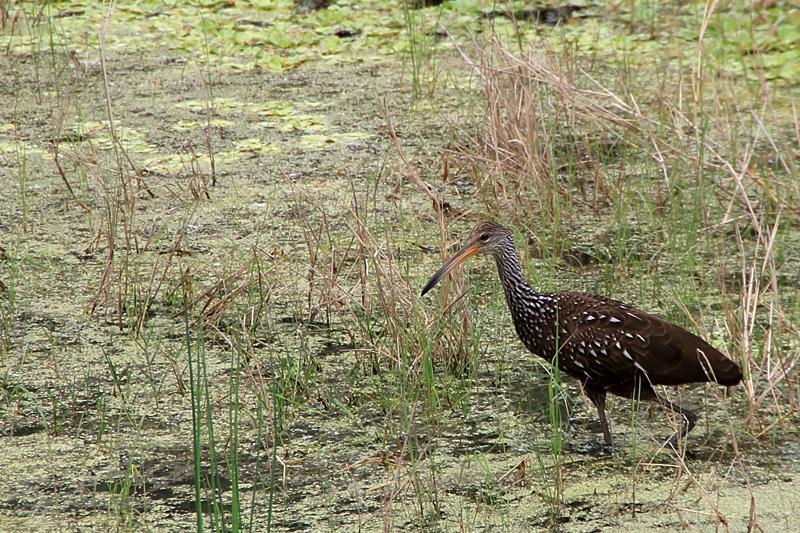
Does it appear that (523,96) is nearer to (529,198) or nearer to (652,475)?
(529,198)

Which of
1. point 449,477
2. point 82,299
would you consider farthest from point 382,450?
point 82,299

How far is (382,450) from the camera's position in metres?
4.05

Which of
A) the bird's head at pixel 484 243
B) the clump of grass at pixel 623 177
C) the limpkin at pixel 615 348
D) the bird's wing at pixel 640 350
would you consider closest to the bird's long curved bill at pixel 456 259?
the bird's head at pixel 484 243

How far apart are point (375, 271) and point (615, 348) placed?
1.01 meters

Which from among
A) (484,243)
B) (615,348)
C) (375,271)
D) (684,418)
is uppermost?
(484,243)

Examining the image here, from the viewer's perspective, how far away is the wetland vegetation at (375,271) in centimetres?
A: 385

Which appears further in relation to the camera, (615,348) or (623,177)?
(623,177)

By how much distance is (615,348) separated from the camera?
409 centimetres

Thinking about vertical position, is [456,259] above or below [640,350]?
above

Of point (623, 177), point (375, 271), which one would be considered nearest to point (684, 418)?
A: point (375, 271)

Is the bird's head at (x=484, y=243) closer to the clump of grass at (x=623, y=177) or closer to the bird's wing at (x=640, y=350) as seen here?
the bird's wing at (x=640, y=350)

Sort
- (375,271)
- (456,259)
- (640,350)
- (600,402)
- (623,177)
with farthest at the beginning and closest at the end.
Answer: (623,177) → (375,271) → (456,259) → (600,402) → (640,350)

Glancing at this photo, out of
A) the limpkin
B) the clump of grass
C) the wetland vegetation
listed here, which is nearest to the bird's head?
the wetland vegetation

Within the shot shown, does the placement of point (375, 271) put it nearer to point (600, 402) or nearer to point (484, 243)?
point (484, 243)
